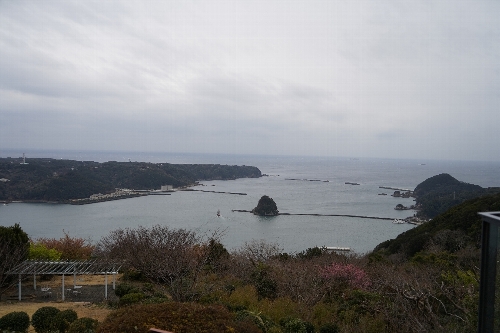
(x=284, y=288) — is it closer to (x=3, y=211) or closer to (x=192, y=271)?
(x=192, y=271)

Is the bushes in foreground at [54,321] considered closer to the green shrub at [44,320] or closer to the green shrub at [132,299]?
the green shrub at [44,320]

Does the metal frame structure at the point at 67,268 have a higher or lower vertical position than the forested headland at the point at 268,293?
lower

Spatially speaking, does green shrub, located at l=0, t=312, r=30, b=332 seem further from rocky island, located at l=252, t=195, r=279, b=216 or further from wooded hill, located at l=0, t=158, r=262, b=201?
wooded hill, located at l=0, t=158, r=262, b=201

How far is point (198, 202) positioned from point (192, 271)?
161 feet

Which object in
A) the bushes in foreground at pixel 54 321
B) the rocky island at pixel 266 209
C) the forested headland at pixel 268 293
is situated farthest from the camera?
the rocky island at pixel 266 209

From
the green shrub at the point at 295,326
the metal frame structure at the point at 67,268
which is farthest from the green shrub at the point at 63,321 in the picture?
the metal frame structure at the point at 67,268

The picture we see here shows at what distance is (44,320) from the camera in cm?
536

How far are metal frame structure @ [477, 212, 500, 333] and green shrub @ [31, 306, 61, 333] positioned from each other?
214 inches

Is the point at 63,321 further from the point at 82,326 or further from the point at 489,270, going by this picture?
the point at 489,270

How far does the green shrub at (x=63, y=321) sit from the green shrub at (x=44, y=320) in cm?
6


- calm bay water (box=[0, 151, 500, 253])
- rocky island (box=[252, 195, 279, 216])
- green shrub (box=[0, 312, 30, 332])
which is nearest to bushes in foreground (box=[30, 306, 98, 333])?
green shrub (box=[0, 312, 30, 332])

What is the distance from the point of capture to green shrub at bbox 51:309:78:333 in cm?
526

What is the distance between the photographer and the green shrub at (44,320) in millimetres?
5285

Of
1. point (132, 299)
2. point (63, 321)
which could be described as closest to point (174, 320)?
point (63, 321)
